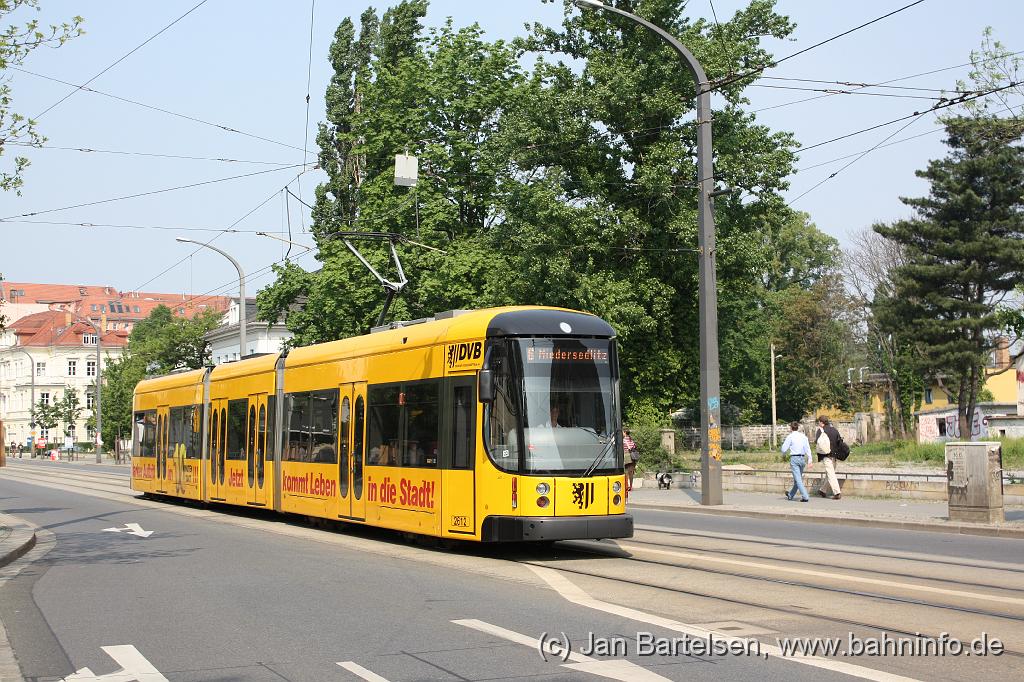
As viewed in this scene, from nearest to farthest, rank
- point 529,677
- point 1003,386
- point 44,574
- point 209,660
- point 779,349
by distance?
point 529,677
point 209,660
point 44,574
point 779,349
point 1003,386

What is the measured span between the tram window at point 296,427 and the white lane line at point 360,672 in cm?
1295

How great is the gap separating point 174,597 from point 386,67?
37089 mm

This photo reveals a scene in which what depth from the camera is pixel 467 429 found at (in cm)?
1495

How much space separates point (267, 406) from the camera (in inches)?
900

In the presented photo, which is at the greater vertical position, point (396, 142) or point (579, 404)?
point (396, 142)

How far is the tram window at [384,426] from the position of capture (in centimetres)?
1703

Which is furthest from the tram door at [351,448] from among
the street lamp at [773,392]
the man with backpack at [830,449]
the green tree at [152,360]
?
the green tree at [152,360]

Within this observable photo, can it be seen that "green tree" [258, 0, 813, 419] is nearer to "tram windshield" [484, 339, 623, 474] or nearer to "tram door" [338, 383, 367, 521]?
"tram door" [338, 383, 367, 521]

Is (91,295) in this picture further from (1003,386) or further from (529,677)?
(529,677)

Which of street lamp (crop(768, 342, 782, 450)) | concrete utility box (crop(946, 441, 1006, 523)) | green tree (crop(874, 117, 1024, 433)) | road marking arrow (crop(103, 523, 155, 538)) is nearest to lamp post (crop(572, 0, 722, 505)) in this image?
concrete utility box (crop(946, 441, 1006, 523))

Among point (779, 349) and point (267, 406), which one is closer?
point (267, 406)

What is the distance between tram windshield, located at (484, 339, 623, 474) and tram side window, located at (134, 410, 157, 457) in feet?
61.2

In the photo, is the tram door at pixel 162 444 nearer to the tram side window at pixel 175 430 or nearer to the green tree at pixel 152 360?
the tram side window at pixel 175 430

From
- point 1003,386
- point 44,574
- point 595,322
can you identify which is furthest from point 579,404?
point 1003,386
